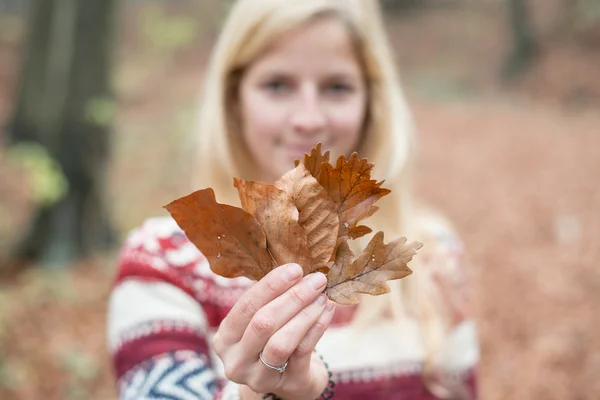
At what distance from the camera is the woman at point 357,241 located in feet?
4.87

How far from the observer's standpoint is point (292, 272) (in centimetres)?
90

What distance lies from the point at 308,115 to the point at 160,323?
0.70 m

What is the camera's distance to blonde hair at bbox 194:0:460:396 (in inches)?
66.1

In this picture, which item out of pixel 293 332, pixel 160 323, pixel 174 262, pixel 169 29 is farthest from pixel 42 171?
pixel 293 332

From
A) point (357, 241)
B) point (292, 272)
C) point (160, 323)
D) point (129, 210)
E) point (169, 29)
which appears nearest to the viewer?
point (292, 272)

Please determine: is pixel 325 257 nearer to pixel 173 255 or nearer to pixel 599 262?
pixel 173 255

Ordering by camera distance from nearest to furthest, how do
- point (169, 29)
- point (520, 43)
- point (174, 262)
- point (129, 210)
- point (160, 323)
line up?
point (160, 323), point (174, 262), point (169, 29), point (129, 210), point (520, 43)

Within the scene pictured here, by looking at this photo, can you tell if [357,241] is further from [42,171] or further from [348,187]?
[42,171]

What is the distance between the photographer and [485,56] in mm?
16875

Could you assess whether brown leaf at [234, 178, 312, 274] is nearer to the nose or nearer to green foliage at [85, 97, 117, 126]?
the nose

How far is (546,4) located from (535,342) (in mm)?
16027

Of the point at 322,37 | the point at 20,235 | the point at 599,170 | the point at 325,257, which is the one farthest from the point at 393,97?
the point at 599,170

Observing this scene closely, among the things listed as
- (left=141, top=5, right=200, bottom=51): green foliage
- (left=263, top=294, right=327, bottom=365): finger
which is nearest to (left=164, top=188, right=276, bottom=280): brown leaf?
(left=263, top=294, right=327, bottom=365): finger

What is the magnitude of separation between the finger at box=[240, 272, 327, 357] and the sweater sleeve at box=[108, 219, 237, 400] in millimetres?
473
